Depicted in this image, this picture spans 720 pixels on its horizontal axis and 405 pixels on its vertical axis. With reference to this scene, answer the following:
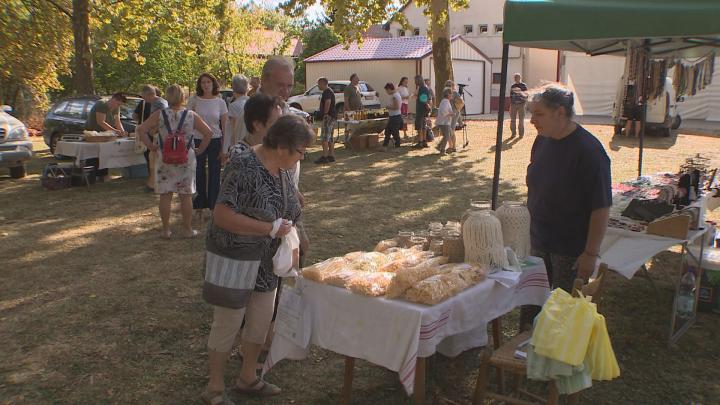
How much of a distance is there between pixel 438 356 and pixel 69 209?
6.64 m

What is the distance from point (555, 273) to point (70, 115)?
11540 mm

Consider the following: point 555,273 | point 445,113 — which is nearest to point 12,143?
point 445,113

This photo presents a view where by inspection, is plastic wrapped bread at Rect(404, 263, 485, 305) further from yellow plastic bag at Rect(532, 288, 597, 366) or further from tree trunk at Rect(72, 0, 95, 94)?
tree trunk at Rect(72, 0, 95, 94)

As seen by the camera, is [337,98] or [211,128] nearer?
[211,128]

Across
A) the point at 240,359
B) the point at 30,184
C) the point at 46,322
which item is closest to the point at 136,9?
the point at 30,184

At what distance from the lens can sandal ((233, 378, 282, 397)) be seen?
336 cm

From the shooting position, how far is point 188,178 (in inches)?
246

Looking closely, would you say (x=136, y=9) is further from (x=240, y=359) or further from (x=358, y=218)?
(x=240, y=359)

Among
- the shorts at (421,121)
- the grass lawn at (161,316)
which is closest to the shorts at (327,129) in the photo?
the shorts at (421,121)

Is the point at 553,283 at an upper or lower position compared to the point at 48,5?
lower

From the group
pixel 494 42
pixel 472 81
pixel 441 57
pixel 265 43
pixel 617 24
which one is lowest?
pixel 617 24

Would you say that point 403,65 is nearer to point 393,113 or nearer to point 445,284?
point 393,113

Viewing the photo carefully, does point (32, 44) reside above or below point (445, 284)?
above

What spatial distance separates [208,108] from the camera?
22.6ft
